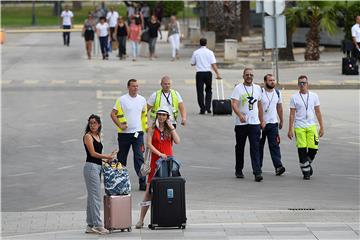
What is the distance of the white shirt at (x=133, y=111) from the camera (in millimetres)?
17453

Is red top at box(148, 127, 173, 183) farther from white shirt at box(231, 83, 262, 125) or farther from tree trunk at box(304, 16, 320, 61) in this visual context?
tree trunk at box(304, 16, 320, 61)

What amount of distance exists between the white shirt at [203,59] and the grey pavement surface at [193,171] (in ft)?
3.56

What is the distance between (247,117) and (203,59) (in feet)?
25.0

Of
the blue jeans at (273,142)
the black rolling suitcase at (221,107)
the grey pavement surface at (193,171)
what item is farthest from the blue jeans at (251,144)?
the black rolling suitcase at (221,107)

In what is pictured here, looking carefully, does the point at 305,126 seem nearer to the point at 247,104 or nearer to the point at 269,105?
the point at 269,105

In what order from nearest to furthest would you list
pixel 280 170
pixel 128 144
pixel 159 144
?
pixel 159 144, pixel 128 144, pixel 280 170

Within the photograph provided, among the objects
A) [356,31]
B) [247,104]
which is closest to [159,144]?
[247,104]

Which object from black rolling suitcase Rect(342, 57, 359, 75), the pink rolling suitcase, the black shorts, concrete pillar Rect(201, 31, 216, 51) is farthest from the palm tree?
the pink rolling suitcase

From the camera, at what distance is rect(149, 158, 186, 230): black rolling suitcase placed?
44.8ft

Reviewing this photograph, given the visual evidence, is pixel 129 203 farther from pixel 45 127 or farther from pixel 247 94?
pixel 45 127

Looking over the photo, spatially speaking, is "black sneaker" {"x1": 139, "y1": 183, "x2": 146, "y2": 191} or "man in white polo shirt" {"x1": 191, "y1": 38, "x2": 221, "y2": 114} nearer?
"black sneaker" {"x1": 139, "y1": 183, "x2": 146, "y2": 191}

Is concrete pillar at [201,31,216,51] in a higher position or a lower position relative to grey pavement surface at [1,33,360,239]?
higher

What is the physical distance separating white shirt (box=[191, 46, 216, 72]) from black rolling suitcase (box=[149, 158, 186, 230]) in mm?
12105

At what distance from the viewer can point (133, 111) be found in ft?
57.3
